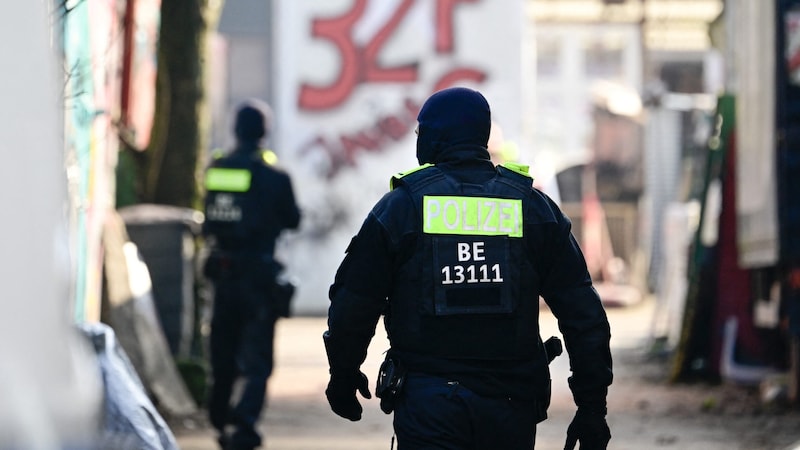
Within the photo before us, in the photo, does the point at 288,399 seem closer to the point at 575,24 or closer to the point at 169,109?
the point at 169,109

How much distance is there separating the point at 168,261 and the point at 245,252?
280cm

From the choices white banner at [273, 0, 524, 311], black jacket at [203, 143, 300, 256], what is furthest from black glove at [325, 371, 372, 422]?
white banner at [273, 0, 524, 311]

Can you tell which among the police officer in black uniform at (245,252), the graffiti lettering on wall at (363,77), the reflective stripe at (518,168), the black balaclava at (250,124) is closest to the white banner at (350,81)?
the graffiti lettering on wall at (363,77)

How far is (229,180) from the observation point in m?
8.91

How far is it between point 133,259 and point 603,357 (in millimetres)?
6523

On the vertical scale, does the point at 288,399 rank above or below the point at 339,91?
below

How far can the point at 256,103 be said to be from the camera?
9.38m

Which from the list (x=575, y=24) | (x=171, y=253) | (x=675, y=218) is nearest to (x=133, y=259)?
(x=171, y=253)

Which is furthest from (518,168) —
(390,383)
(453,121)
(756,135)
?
(756,135)

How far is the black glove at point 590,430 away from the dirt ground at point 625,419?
3.51m

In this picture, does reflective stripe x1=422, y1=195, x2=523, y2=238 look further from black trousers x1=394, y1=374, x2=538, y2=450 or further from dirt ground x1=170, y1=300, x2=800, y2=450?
dirt ground x1=170, y1=300, x2=800, y2=450

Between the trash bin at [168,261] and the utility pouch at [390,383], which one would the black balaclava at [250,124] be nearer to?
the trash bin at [168,261]

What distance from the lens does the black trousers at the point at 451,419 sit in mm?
4547

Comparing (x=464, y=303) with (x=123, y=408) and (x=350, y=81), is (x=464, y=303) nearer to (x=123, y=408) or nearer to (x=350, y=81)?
(x=123, y=408)
